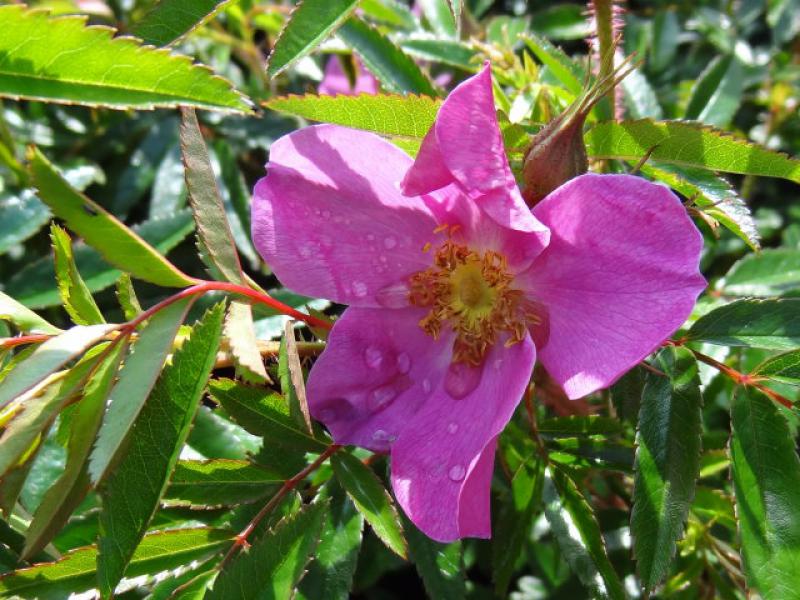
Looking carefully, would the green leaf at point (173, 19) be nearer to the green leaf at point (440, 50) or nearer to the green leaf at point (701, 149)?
the green leaf at point (701, 149)

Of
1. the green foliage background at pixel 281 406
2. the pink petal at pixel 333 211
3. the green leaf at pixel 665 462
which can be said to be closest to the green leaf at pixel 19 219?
the green foliage background at pixel 281 406

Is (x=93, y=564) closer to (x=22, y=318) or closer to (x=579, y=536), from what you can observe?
(x=22, y=318)

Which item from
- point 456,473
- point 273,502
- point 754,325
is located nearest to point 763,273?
point 754,325

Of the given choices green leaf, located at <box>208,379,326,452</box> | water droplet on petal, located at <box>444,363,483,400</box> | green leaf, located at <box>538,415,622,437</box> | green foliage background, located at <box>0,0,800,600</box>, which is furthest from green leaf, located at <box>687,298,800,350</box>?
green leaf, located at <box>208,379,326,452</box>

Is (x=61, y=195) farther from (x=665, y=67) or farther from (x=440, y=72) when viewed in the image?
(x=665, y=67)

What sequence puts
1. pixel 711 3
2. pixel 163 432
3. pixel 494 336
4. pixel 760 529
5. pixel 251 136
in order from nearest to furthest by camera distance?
pixel 163 432
pixel 760 529
pixel 494 336
pixel 251 136
pixel 711 3

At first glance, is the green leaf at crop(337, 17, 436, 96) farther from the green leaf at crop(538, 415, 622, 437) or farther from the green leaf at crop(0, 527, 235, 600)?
the green leaf at crop(0, 527, 235, 600)

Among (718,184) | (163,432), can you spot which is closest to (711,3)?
(718,184)
